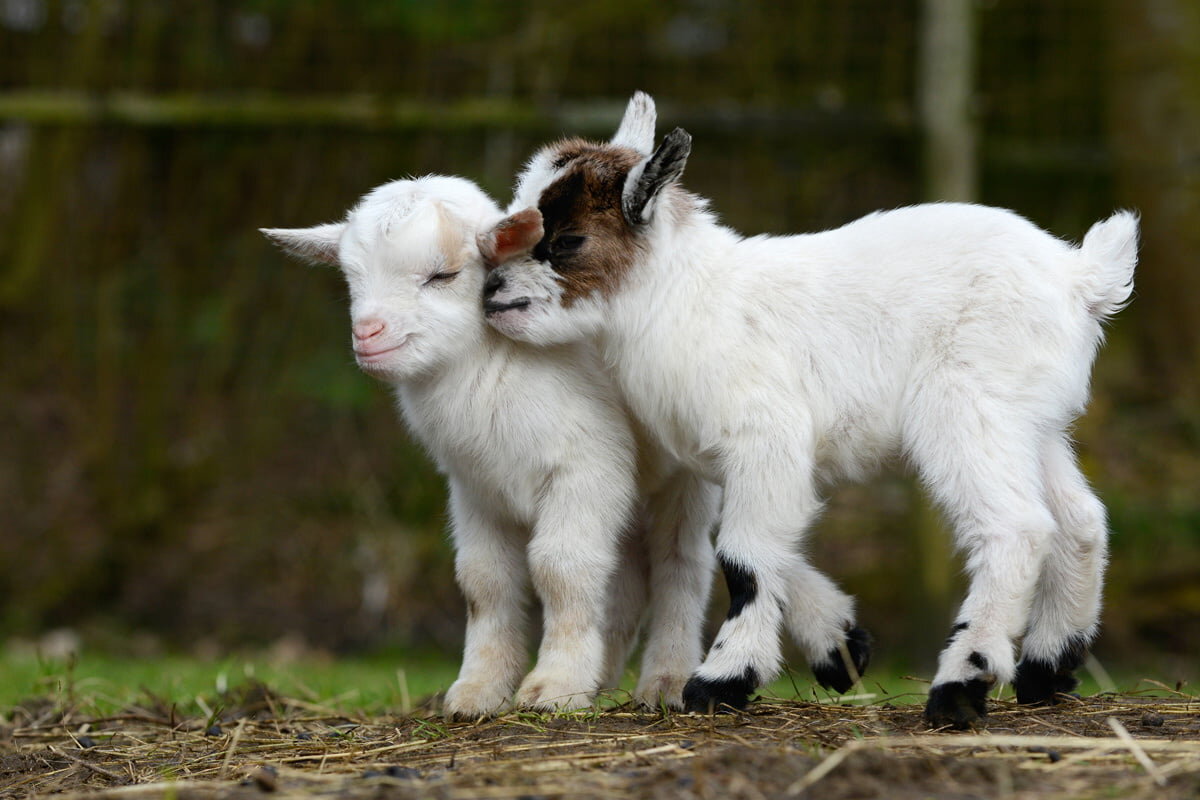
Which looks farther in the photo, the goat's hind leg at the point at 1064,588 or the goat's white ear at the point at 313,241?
the goat's white ear at the point at 313,241

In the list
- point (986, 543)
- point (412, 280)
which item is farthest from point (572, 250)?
point (986, 543)

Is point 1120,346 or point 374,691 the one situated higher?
point 1120,346

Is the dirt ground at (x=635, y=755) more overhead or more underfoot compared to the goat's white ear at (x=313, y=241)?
more underfoot

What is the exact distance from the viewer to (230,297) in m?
9.98

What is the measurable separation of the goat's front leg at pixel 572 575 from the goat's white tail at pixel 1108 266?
5.37ft

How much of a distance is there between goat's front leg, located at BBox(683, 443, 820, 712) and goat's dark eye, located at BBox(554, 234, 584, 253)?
0.87 m

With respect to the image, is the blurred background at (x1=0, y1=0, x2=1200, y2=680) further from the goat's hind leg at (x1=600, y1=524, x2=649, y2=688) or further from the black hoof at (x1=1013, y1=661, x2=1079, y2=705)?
the black hoof at (x1=1013, y1=661, x2=1079, y2=705)

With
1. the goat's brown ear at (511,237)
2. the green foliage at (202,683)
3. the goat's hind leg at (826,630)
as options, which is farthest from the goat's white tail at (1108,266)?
the green foliage at (202,683)

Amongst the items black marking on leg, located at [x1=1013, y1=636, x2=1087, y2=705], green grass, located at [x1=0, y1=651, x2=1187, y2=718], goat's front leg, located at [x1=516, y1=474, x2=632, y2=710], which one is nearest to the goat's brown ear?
goat's front leg, located at [x1=516, y1=474, x2=632, y2=710]

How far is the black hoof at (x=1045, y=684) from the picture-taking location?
455 centimetres

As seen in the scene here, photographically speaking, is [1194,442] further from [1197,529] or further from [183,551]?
[183,551]

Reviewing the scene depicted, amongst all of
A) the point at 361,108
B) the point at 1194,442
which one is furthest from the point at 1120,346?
the point at 361,108

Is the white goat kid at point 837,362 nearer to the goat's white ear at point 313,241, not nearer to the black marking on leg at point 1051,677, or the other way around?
the black marking on leg at point 1051,677

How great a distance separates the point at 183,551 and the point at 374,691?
171 inches
